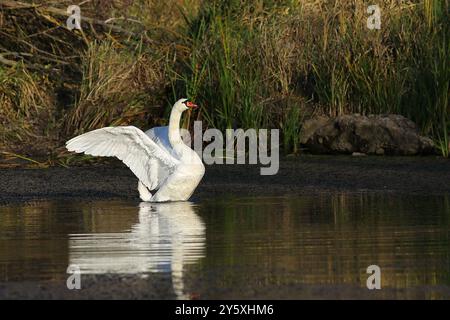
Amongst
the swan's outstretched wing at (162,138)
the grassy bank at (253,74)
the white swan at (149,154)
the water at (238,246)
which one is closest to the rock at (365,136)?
the grassy bank at (253,74)

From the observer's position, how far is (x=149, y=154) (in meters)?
14.3

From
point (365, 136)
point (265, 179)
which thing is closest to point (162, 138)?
point (265, 179)

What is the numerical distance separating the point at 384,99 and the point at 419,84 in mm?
737

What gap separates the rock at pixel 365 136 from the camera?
59.2ft

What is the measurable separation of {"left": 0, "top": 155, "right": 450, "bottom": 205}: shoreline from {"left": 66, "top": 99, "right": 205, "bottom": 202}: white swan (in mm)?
397

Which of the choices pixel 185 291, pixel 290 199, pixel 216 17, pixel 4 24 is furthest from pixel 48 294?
pixel 4 24

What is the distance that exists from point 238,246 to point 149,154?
4.46m

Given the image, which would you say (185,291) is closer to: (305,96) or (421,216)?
(421,216)

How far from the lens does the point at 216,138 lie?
61.7 feet

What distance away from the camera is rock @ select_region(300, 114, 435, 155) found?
18.0 meters

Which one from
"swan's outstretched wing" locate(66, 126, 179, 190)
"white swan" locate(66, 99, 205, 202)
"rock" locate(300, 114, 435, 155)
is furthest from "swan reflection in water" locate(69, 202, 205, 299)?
"rock" locate(300, 114, 435, 155)

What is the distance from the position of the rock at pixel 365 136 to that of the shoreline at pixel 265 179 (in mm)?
330

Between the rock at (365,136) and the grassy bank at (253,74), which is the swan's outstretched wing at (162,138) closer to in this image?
the grassy bank at (253,74)

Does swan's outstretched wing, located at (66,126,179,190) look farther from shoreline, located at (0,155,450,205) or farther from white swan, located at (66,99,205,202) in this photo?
shoreline, located at (0,155,450,205)
